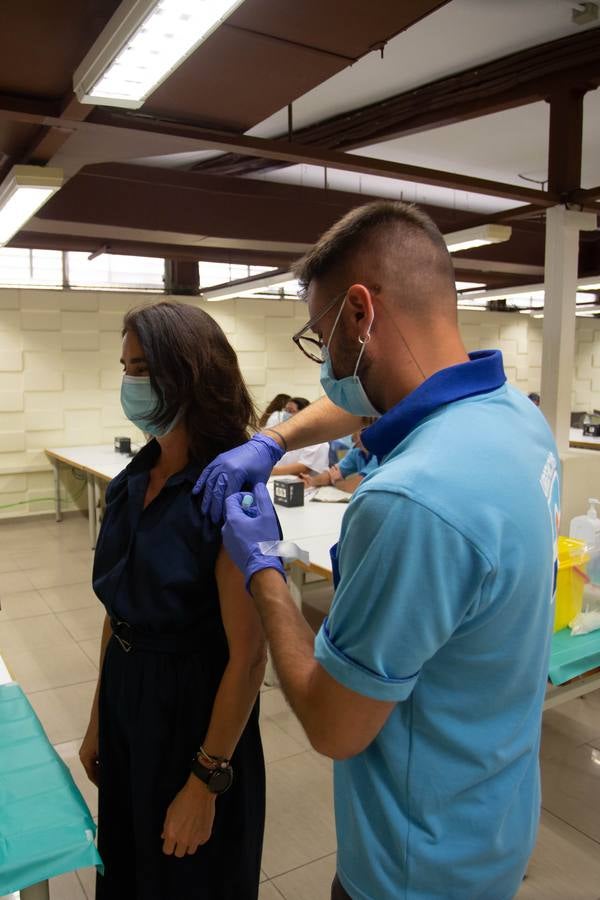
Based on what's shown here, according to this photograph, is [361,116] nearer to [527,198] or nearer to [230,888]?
[527,198]

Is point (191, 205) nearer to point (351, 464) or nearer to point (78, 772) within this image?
point (351, 464)

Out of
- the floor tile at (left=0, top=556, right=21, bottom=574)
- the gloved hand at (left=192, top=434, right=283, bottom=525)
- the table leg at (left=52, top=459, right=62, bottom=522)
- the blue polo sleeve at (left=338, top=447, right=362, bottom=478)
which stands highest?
the gloved hand at (left=192, top=434, right=283, bottom=525)

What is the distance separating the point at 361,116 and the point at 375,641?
417 centimetres

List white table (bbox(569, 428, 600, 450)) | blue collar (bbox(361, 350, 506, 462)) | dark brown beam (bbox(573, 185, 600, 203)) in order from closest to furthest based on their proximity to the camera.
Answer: blue collar (bbox(361, 350, 506, 462)) < dark brown beam (bbox(573, 185, 600, 203)) < white table (bbox(569, 428, 600, 450))

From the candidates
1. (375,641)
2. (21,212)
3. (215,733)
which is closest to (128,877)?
(215,733)

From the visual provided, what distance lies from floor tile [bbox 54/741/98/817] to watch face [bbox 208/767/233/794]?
5.11ft

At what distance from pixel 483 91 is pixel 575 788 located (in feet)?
11.4

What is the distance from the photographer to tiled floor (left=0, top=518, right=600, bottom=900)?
232 cm

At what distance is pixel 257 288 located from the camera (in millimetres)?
6445

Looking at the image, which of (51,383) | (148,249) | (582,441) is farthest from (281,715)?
(582,441)

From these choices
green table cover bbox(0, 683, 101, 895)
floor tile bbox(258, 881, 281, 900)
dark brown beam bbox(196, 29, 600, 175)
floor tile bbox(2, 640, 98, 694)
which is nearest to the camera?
green table cover bbox(0, 683, 101, 895)

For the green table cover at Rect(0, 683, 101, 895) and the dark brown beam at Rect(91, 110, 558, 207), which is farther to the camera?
the dark brown beam at Rect(91, 110, 558, 207)

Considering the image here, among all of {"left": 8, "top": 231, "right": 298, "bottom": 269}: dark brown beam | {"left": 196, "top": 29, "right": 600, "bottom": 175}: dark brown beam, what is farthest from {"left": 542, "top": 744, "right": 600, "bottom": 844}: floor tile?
{"left": 8, "top": 231, "right": 298, "bottom": 269}: dark brown beam

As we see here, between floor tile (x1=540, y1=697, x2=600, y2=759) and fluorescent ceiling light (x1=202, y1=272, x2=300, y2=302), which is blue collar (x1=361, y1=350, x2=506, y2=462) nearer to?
floor tile (x1=540, y1=697, x2=600, y2=759)
